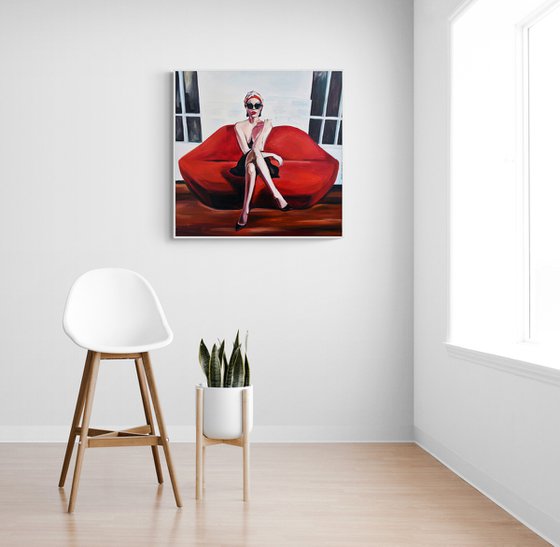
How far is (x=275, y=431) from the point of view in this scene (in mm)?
3932

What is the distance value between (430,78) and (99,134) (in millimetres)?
1819

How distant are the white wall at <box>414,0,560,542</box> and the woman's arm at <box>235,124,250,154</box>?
3.11 ft

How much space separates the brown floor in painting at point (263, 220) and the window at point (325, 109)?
30 cm

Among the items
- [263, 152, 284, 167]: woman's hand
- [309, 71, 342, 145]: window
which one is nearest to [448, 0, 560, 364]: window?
[309, 71, 342, 145]: window

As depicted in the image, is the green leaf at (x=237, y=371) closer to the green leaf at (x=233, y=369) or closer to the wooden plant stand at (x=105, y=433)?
the green leaf at (x=233, y=369)

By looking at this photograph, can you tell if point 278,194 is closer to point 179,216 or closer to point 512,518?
point 179,216

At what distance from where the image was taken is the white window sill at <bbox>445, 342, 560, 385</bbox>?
2.33 meters

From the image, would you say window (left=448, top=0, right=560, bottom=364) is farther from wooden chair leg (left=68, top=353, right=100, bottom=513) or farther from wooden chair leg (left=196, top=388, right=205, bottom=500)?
wooden chair leg (left=68, top=353, right=100, bottom=513)

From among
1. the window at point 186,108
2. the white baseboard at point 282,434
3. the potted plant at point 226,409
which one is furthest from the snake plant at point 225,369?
the window at point 186,108

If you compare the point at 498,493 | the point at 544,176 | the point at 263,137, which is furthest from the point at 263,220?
the point at 498,493

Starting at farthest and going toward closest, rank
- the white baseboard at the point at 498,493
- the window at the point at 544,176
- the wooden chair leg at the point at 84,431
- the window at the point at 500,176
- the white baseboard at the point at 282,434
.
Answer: the white baseboard at the point at 282,434 → the window at the point at 500,176 → the window at the point at 544,176 → the wooden chair leg at the point at 84,431 → the white baseboard at the point at 498,493

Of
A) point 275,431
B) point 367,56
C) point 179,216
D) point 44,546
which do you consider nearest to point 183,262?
point 179,216

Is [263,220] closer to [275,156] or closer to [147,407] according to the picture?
[275,156]

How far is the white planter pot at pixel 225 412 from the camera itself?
2.80m
